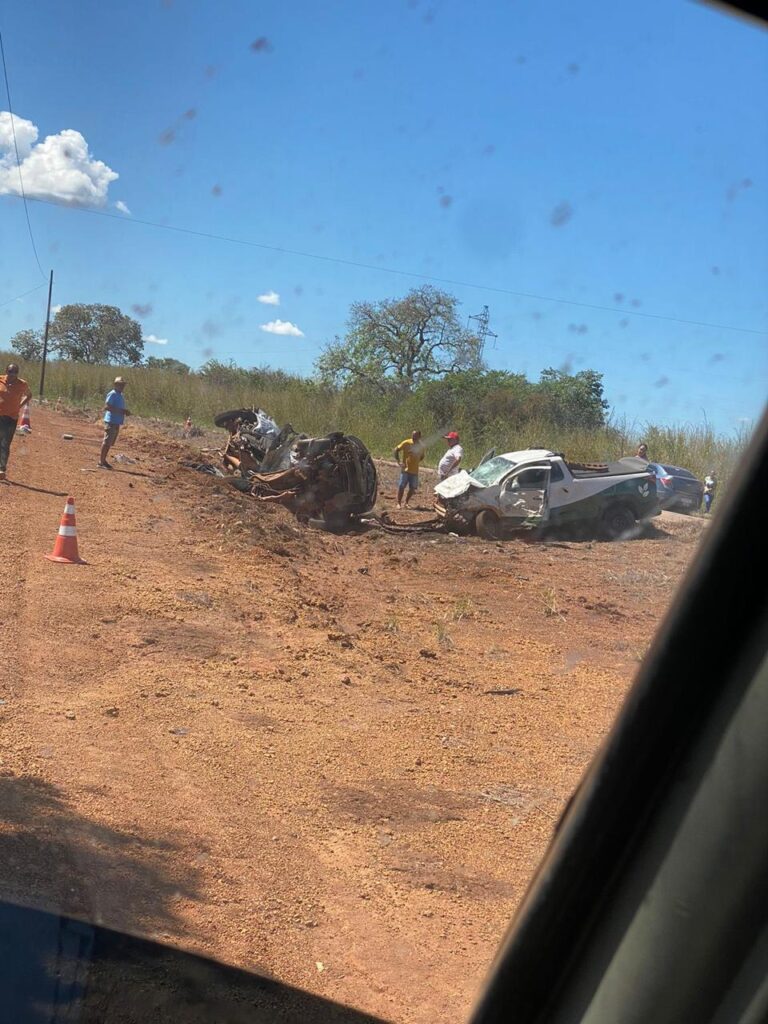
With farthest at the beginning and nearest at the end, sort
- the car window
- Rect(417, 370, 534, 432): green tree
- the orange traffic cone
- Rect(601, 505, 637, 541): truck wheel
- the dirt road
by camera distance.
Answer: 1. Rect(417, 370, 534, 432): green tree
2. Rect(601, 505, 637, 541): truck wheel
3. the car window
4. the orange traffic cone
5. the dirt road

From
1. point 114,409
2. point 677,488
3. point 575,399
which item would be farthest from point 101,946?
point 575,399

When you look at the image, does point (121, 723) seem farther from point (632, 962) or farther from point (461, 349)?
point (461, 349)

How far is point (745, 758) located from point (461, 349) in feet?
105

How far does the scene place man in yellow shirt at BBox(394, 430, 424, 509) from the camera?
19156 millimetres

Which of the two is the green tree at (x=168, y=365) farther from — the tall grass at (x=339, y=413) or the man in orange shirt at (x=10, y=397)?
the man in orange shirt at (x=10, y=397)

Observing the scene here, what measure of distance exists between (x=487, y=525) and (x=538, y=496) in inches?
40.0

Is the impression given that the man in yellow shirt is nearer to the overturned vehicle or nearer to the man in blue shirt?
the overturned vehicle

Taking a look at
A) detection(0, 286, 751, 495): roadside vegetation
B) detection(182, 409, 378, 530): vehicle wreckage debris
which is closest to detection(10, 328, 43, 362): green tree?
detection(0, 286, 751, 495): roadside vegetation

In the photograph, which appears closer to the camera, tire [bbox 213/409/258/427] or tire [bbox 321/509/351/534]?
tire [bbox 321/509/351/534]

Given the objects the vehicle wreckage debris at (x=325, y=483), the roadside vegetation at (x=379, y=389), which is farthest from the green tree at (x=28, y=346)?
the vehicle wreckage debris at (x=325, y=483)

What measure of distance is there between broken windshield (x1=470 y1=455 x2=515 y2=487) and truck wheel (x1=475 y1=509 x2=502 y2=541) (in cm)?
52

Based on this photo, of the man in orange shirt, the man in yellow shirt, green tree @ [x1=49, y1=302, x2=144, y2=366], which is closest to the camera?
the man in orange shirt

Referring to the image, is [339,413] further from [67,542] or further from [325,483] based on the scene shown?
[67,542]

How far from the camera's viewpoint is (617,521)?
17609 mm
